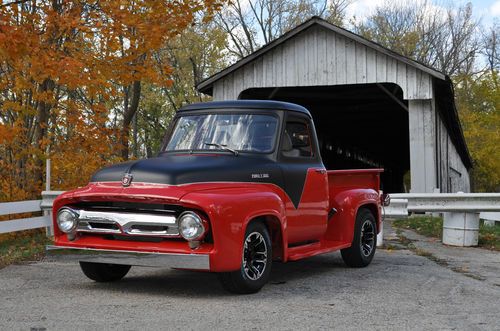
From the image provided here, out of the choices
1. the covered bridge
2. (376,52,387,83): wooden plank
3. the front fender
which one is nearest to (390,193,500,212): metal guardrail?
the front fender

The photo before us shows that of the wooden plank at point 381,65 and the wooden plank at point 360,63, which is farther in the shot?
the wooden plank at point 360,63

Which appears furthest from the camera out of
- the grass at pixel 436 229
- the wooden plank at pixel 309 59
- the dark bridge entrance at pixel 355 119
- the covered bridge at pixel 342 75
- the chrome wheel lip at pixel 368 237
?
the dark bridge entrance at pixel 355 119

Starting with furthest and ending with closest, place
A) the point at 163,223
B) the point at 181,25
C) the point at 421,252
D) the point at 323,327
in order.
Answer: the point at 181,25 → the point at 421,252 → the point at 163,223 → the point at 323,327

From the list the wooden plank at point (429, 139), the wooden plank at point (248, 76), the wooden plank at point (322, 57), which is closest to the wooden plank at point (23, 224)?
the wooden plank at point (248, 76)

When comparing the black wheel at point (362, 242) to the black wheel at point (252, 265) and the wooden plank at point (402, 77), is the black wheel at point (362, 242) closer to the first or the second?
the black wheel at point (252, 265)

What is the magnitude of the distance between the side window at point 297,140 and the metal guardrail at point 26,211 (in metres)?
4.97

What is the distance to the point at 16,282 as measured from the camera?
736 cm

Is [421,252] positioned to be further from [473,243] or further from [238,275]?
[238,275]

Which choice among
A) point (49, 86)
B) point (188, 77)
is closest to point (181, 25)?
point (49, 86)

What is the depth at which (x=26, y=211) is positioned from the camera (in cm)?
1102

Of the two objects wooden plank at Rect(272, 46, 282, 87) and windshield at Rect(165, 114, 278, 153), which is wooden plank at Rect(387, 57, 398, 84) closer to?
wooden plank at Rect(272, 46, 282, 87)

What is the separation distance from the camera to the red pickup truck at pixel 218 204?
606cm

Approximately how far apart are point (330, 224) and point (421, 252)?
268 centimetres

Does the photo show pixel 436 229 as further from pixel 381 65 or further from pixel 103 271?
pixel 103 271
